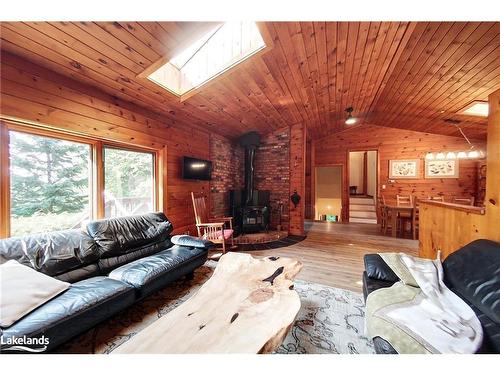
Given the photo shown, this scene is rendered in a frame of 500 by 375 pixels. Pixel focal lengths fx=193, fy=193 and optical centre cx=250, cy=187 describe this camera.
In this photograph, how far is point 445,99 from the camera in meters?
3.36

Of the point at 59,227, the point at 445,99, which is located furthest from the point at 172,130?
the point at 445,99

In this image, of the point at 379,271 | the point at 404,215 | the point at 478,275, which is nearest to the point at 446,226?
the point at 478,275

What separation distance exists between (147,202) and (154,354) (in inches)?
98.6

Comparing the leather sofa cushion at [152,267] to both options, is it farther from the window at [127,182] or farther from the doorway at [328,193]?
the doorway at [328,193]

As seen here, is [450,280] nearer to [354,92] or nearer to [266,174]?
[354,92]

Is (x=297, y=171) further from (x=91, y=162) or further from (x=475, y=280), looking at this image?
(x=91, y=162)

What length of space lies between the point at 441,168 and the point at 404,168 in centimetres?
82

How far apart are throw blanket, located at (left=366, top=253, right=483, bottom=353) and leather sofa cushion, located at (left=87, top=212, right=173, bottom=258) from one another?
7.75ft

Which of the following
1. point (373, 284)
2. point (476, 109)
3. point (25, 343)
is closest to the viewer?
point (25, 343)

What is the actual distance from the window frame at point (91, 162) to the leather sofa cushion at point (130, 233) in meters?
0.38

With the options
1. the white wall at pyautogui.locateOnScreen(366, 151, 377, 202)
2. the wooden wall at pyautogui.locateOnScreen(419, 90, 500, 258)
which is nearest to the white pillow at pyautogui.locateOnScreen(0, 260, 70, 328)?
the wooden wall at pyautogui.locateOnScreen(419, 90, 500, 258)

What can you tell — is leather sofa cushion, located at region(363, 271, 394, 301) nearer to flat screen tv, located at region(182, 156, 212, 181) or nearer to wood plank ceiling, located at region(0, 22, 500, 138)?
wood plank ceiling, located at region(0, 22, 500, 138)

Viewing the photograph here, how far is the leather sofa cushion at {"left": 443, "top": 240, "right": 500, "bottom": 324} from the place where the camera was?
119 cm

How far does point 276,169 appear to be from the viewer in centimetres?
495
